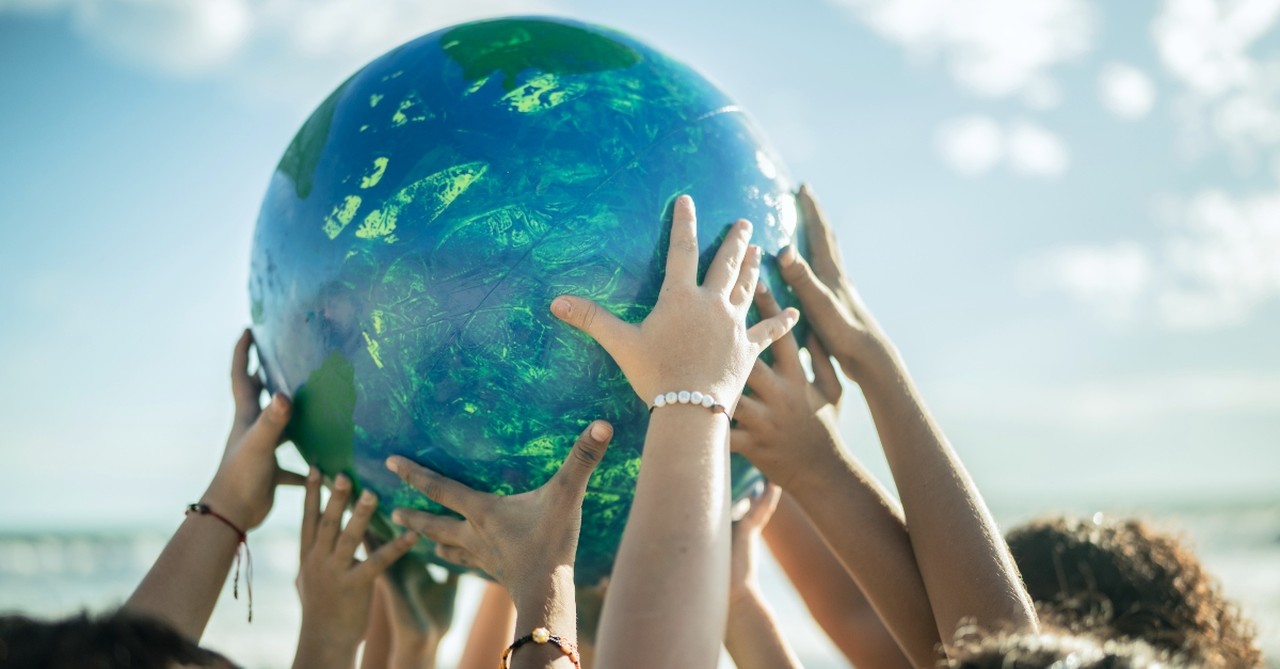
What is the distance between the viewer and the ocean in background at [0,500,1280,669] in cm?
1070

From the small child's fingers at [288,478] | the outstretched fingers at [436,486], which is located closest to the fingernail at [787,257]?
the outstretched fingers at [436,486]

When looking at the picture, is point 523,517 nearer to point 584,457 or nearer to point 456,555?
point 584,457

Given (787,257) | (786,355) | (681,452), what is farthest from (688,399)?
(787,257)

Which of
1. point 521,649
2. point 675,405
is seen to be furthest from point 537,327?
point 521,649

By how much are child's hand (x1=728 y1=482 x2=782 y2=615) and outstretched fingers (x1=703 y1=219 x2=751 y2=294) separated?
1006 mm

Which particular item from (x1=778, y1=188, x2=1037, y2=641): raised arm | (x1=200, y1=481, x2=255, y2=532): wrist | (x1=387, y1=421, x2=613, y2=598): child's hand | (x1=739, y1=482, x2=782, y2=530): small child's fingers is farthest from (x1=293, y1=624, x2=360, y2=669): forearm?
(x1=778, y1=188, x2=1037, y2=641): raised arm

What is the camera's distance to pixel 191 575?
3.10 m

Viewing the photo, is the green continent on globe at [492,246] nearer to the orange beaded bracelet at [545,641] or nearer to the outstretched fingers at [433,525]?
the outstretched fingers at [433,525]

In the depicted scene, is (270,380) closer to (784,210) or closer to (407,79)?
(407,79)

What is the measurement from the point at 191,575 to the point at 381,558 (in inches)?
21.1

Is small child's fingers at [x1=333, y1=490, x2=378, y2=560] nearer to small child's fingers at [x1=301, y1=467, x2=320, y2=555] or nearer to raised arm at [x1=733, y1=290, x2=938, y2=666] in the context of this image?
small child's fingers at [x1=301, y1=467, x2=320, y2=555]

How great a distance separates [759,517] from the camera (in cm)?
361

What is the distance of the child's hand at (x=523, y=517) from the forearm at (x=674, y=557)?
0.38 m

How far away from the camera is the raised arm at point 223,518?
303 cm
